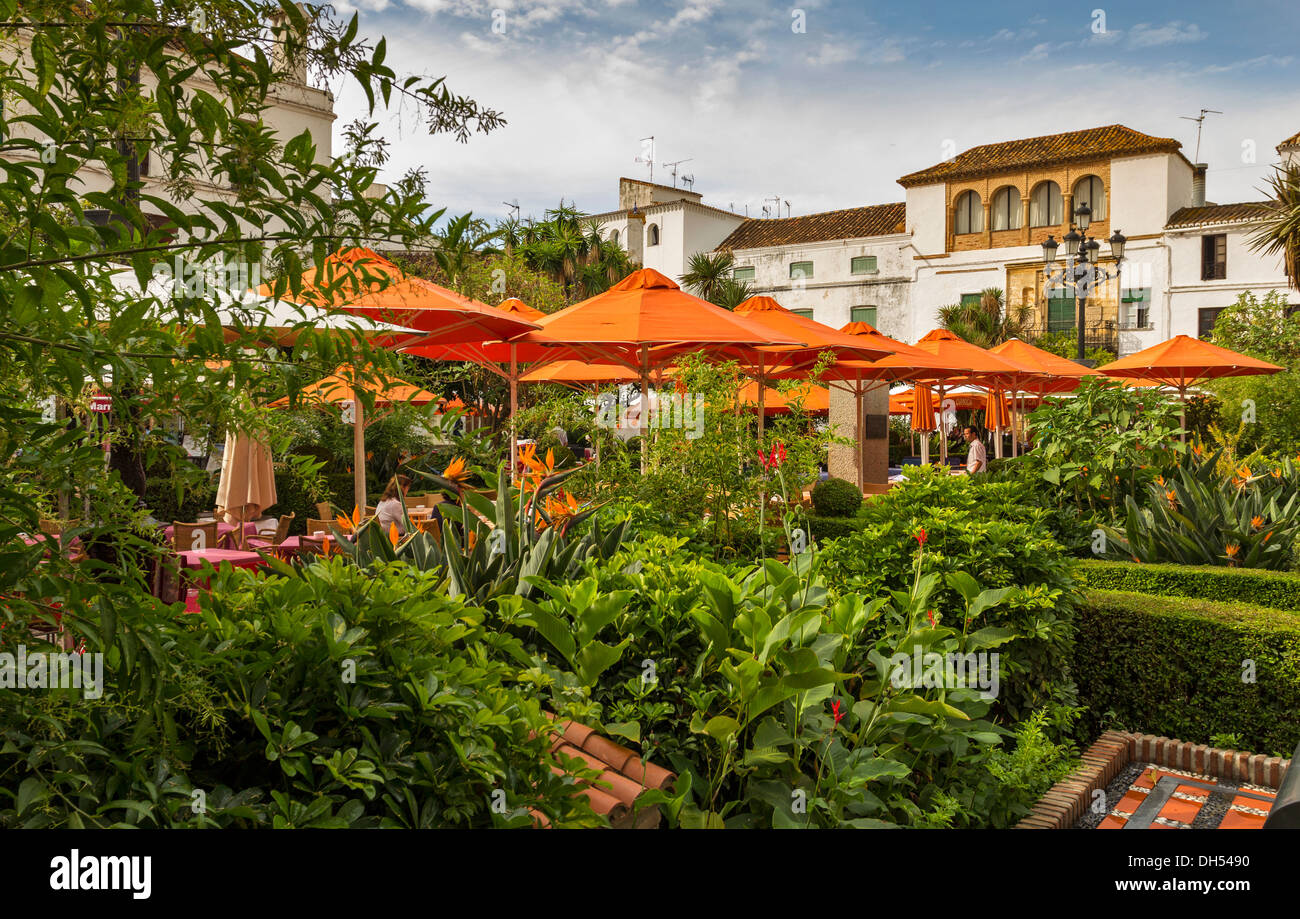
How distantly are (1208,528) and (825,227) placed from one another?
3843 centimetres

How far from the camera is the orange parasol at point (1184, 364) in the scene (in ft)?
49.8

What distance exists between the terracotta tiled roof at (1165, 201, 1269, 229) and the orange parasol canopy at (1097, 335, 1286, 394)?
20.8 meters

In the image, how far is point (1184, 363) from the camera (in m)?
15.1

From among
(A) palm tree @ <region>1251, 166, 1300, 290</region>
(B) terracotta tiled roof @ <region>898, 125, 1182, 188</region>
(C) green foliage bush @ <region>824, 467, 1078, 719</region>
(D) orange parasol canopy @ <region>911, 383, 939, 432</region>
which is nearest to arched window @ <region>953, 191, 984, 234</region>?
(B) terracotta tiled roof @ <region>898, 125, 1182, 188</region>

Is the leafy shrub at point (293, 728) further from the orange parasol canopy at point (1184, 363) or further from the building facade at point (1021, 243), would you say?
the building facade at point (1021, 243)

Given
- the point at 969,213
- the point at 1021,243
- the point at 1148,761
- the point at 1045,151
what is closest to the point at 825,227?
the point at 969,213

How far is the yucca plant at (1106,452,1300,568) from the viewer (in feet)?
22.0

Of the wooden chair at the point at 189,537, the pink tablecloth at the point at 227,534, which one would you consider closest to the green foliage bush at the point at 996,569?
the wooden chair at the point at 189,537

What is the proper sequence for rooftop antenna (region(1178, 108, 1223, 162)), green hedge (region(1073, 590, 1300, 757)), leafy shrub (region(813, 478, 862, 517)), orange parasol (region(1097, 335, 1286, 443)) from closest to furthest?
green hedge (region(1073, 590, 1300, 757)), leafy shrub (region(813, 478, 862, 517)), orange parasol (region(1097, 335, 1286, 443)), rooftop antenna (region(1178, 108, 1223, 162))

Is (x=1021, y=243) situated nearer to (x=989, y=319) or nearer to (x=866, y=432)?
(x=989, y=319)

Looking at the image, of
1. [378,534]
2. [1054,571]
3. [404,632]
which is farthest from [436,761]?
[1054,571]

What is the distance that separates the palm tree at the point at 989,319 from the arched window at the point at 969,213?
9.81ft

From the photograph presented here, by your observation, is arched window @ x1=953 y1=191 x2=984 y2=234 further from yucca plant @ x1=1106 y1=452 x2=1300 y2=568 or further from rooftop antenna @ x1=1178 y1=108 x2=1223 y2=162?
yucca plant @ x1=1106 y1=452 x2=1300 y2=568

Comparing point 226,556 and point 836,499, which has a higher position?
point 836,499
